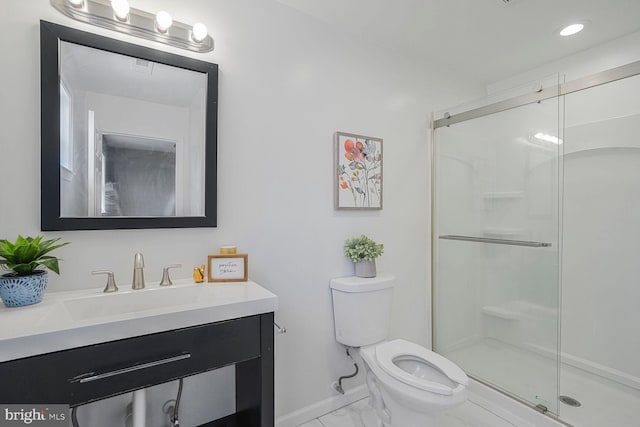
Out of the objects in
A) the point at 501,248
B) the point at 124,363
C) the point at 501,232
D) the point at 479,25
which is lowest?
the point at 124,363

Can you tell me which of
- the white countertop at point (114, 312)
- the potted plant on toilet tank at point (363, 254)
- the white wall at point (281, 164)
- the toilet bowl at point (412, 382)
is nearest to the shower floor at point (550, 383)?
the white wall at point (281, 164)

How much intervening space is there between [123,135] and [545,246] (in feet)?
7.62

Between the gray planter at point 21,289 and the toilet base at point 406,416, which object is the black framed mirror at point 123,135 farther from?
the toilet base at point 406,416

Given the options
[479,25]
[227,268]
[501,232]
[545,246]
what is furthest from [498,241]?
[227,268]

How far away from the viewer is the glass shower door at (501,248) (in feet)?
5.93

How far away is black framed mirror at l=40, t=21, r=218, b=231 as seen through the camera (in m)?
1.18

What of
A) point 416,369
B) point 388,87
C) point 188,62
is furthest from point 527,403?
point 188,62

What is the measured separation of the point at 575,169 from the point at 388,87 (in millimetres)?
1597

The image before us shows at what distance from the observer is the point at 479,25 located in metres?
1.91

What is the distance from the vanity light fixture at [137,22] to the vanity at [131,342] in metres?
1.11

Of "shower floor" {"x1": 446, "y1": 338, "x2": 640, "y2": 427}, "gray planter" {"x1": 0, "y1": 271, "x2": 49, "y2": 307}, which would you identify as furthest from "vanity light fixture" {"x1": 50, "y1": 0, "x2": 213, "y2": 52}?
"shower floor" {"x1": 446, "y1": 338, "x2": 640, "y2": 427}

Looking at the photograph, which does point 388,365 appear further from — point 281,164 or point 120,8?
point 120,8

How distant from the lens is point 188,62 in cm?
142

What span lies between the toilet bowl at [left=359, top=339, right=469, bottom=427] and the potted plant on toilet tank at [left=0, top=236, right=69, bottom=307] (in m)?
1.47
